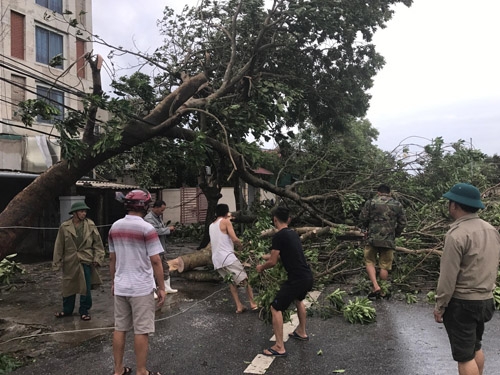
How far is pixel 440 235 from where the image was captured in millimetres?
7316

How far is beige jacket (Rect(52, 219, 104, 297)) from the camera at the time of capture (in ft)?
18.8

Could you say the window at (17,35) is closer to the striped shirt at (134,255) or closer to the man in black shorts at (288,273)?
the striped shirt at (134,255)

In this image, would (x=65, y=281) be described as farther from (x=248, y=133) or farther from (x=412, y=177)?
(x=412, y=177)

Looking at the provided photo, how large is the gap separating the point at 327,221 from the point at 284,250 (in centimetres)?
521

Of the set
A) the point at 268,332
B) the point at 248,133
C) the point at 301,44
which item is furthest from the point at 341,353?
the point at 301,44

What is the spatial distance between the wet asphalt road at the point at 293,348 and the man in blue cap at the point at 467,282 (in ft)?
2.88

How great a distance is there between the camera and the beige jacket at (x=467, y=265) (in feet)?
9.86

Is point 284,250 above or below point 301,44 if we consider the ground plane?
below

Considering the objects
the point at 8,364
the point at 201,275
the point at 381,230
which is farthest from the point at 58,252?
the point at 381,230

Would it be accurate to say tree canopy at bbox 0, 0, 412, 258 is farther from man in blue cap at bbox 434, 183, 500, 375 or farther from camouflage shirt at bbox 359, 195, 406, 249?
man in blue cap at bbox 434, 183, 500, 375

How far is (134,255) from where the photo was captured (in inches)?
145

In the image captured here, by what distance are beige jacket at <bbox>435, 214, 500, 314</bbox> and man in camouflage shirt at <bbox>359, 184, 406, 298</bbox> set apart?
2953 mm

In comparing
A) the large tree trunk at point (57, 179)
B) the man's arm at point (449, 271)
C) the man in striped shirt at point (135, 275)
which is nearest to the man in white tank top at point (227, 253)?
the large tree trunk at point (57, 179)

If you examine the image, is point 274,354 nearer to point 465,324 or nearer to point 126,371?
point 126,371
